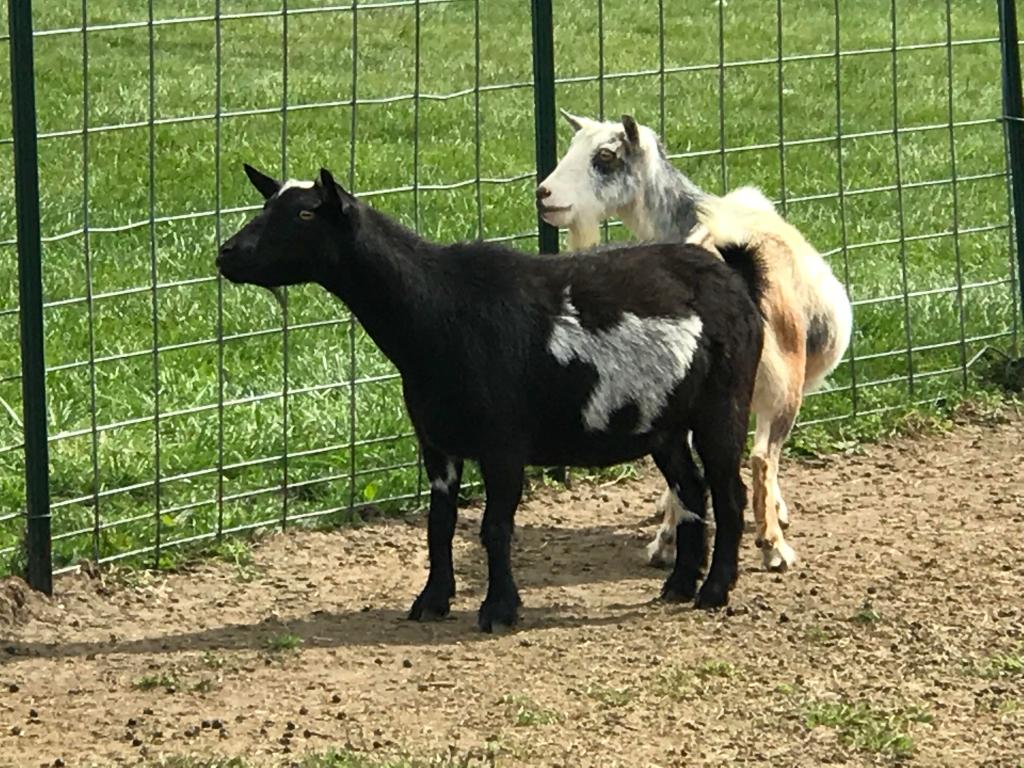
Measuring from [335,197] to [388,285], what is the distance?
322 mm

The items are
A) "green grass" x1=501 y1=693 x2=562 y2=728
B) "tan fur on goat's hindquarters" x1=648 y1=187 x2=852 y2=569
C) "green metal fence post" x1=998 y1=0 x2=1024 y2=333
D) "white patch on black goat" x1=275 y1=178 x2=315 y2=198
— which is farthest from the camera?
"green metal fence post" x1=998 y1=0 x2=1024 y2=333

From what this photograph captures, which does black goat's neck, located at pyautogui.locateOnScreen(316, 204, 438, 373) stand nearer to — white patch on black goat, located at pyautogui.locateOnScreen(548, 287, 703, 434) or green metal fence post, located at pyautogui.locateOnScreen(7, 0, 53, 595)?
white patch on black goat, located at pyautogui.locateOnScreen(548, 287, 703, 434)

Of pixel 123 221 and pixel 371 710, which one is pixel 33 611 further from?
pixel 123 221

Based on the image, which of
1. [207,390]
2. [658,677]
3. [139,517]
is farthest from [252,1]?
[658,677]

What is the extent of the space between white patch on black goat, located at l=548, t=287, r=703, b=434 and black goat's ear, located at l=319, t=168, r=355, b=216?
0.72m

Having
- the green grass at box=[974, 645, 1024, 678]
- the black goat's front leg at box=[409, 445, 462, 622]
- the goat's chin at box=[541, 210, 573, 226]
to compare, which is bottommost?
the green grass at box=[974, 645, 1024, 678]

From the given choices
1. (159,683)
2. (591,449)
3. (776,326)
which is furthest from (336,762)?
(776,326)

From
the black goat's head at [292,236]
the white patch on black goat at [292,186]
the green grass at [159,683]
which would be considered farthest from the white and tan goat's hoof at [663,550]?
the green grass at [159,683]

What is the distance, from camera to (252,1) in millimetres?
15922

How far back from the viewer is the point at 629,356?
21.9 feet

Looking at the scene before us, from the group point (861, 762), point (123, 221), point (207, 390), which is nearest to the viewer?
point (861, 762)

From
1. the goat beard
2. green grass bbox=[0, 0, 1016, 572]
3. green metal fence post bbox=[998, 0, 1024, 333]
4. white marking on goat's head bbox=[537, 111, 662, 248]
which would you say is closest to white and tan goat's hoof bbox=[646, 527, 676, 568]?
green grass bbox=[0, 0, 1016, 572]

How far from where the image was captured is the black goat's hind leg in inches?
273

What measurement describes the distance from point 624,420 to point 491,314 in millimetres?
539
